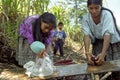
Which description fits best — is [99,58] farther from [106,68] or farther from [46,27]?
[46,27]

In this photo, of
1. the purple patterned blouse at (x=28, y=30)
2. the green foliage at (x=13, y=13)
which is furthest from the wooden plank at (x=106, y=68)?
the green foliage at (x=13, y=13)

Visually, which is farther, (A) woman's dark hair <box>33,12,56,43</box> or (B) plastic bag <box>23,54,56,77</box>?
(A) woman's dark hair <box>33,12,56,43</box>

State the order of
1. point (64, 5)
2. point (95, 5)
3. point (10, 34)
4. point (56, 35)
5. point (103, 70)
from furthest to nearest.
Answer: point (64, 5)
point (56, 35)
point (10, 34)
point (95, 5)
point (103, 70)

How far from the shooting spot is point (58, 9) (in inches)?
443

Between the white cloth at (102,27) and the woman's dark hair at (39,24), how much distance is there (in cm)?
48

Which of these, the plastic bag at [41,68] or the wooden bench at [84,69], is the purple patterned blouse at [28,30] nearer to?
the plastic bag at [41,68]

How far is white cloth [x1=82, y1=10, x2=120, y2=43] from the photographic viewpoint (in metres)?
4.20

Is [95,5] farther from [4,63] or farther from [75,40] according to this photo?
[75,40]

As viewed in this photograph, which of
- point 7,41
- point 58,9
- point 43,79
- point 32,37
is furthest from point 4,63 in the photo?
point 58,9

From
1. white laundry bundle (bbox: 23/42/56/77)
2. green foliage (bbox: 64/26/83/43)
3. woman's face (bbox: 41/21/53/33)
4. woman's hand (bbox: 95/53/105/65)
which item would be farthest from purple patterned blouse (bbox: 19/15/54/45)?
green foliage (bbox: 64/26/83/43)

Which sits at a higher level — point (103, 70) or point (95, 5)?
point (95, 5)

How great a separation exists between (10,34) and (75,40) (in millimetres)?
5696

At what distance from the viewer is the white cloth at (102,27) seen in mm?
4195

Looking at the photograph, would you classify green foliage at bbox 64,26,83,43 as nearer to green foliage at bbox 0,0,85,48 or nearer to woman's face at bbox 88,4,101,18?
green foliage at bbox 0,0,85,48
